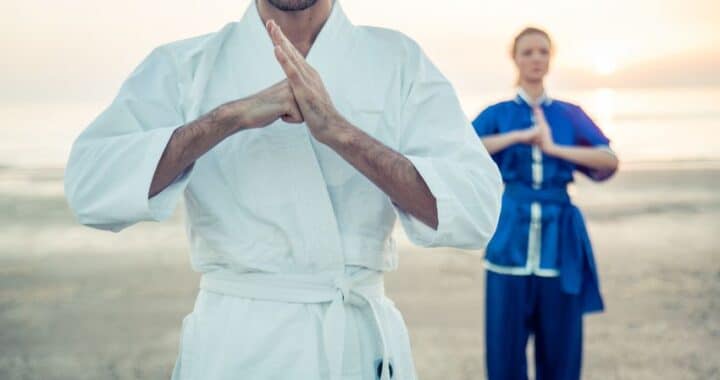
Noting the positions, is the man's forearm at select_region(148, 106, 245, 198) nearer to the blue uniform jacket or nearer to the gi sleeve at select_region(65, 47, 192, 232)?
the gi sleeve at select_region(65, 47, 192, 232)

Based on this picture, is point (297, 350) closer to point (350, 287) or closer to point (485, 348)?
point (350, 287)

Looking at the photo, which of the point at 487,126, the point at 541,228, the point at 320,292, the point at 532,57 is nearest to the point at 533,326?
the point at 541,228

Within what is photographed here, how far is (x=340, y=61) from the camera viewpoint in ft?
5.84

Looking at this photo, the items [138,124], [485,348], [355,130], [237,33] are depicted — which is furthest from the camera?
[485,348]

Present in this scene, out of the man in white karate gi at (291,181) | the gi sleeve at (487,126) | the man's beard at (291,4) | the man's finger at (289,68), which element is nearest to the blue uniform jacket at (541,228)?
the gi sleeve at (487,126)

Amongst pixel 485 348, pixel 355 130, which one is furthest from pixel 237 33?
pixel 485 348

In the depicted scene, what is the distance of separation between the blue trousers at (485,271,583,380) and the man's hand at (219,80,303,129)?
6.89ft

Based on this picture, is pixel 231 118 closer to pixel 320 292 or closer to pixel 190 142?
pixel 190 142

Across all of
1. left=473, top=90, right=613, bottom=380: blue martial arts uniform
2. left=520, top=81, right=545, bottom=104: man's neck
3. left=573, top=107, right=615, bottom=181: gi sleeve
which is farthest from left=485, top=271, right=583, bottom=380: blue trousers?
left=520, top=81, right=545, bottom=104: man's neck

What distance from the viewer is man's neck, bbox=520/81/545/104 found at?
3.74 m

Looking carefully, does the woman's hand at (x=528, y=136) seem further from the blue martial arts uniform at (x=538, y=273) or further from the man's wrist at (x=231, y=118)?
the man's wrist at (x=231, y=118)

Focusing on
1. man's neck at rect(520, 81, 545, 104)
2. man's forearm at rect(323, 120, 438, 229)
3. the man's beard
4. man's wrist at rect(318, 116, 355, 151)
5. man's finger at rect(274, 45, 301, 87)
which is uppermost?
the man's beard

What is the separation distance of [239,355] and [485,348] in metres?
2.13

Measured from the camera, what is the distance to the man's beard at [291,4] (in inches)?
67.5
